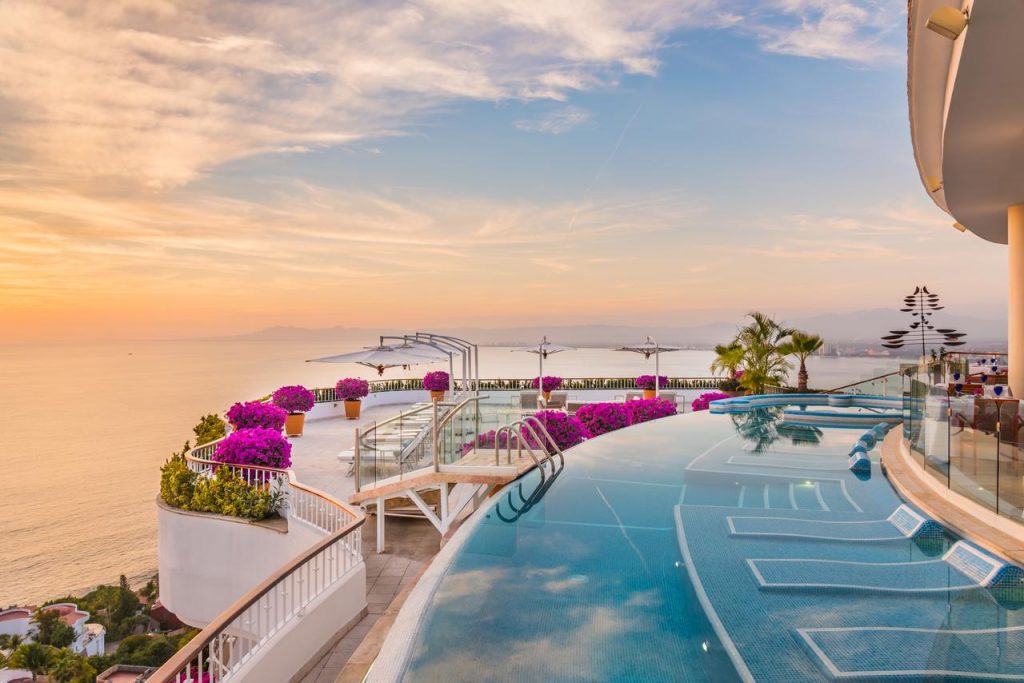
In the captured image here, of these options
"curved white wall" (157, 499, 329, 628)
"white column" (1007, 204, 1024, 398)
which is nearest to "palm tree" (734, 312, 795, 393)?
"white column" (1007, 204, 1024, 398)

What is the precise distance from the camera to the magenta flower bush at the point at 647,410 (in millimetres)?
14266

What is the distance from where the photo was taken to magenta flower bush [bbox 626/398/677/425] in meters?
14.3

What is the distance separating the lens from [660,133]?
66.6 feet

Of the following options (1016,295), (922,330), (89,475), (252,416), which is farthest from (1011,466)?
(89,475)

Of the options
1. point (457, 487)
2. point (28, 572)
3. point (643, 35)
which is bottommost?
point (28, 572)

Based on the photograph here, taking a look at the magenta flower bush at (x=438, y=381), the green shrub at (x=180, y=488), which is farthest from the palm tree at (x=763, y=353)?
the green shrub at (x=180, y=488)

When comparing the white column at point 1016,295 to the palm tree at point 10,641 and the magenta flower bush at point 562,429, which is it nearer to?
the magenta flower bush at point 562,429

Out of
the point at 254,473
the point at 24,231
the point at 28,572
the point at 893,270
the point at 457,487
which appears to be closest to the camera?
the point at 254,473

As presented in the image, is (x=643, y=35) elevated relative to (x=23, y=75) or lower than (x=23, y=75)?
elevated

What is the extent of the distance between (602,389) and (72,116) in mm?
18114

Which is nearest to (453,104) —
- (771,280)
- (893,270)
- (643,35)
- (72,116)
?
(643,35)

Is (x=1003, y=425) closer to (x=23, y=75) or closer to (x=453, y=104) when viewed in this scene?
(x=453, y=104)

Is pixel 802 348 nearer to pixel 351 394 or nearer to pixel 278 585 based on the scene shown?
pixel 351 394

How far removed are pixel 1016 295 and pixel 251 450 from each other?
481 inches
